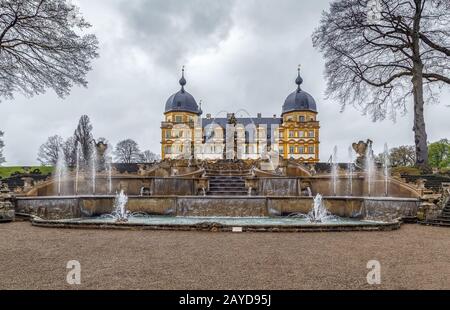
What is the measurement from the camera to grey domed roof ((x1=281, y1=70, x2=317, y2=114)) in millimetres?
84500

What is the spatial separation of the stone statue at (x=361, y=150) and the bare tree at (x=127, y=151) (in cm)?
5978

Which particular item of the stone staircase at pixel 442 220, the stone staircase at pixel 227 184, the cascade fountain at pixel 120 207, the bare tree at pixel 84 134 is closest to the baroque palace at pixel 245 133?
the bare tree at pixel 84 134

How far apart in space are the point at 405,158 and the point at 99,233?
57.3 m

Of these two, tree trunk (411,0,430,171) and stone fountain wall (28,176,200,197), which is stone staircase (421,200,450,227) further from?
stone fountain wall (28,176,200,197)

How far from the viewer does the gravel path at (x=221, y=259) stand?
5.21 meters

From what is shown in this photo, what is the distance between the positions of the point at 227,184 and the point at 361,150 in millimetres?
9969

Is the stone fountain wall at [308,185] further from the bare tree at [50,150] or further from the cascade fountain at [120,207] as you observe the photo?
the bare tree at [50,150]

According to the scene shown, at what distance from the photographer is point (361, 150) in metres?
25.2

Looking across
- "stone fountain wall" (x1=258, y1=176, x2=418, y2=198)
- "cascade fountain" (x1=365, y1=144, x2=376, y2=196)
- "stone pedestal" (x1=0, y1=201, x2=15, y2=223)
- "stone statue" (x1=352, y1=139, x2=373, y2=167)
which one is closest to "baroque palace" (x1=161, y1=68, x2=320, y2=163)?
"stone statue" (x1=352, y1=139, x2=373, y2=167)

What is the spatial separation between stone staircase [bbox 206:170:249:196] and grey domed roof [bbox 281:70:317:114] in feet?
196

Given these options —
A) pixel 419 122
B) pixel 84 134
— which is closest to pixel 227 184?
pixel 419 122

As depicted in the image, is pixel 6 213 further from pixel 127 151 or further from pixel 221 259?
pixel 127 151

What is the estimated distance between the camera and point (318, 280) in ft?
17.5
